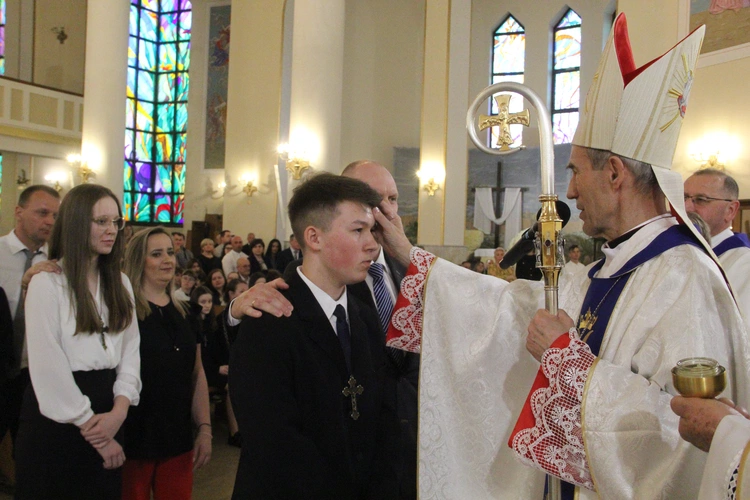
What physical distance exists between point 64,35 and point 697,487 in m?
→ 18.2

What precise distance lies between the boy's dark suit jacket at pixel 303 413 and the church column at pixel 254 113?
12758 mm

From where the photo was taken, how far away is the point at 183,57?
60.7ft

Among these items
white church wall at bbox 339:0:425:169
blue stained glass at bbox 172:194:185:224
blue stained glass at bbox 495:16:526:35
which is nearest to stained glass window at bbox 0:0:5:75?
blue stained glass at bbox 172:194:185:224

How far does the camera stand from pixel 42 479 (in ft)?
7.72

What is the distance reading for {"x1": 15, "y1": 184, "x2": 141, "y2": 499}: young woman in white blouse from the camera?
2375mm

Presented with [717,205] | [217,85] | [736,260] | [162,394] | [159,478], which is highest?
[217,85]

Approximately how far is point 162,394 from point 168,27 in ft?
59.0

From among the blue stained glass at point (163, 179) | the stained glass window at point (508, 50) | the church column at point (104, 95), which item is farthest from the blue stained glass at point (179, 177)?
the stained glass window at point (508, 50)

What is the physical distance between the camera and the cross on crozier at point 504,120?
1887mm

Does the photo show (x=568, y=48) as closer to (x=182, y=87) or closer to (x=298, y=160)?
(x=298, y=160)

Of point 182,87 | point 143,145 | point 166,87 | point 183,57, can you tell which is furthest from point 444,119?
point 143,145

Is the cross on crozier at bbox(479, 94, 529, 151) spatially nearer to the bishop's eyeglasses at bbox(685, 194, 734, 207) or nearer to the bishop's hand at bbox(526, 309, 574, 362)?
the bishop's hand at bbox(526, 309, 574, 362)

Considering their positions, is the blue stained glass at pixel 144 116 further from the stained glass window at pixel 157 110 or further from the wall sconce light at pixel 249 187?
the wall sconce light at pixel 249 187

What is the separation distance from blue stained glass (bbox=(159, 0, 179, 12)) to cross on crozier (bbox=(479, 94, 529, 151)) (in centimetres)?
1889
